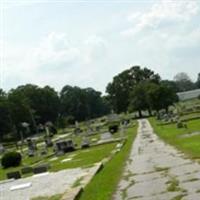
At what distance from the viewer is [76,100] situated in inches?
7239

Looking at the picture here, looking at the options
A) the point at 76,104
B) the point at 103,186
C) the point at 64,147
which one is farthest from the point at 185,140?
the point at 76,104

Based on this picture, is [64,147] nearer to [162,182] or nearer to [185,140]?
[185,140]

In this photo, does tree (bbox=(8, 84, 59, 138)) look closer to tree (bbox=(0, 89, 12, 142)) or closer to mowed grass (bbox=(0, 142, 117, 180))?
tree (bbox=(0, 89, 12, 142))

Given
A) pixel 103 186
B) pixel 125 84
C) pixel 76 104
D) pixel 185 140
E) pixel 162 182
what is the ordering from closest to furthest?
1. pixel 162 182
2. pixel 103 186
3. pixel 185 140
4. pixel 125 84
5. pixel 76 104

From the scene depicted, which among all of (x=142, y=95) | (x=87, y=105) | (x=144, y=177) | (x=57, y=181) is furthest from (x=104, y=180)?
(x=87, y=105)

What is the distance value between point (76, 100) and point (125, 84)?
3428 centimetres

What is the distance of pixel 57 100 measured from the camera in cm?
16612

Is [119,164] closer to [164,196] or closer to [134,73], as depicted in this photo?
[164,196]

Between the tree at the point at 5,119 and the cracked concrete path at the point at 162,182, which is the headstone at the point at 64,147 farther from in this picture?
the tree at the point at 5,119

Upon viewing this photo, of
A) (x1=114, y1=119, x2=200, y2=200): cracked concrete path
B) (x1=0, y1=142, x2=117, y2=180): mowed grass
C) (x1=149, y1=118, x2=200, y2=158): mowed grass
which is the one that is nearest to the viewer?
(x1=114, y1=119, x2=200, y2=200): cracked concrete path

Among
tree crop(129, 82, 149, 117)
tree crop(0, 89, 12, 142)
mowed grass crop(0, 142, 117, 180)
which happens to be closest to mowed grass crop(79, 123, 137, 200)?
mowed grass crop(0, 142, 117, 180)

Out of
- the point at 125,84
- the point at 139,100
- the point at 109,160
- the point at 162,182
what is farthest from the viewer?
the point at 125,84

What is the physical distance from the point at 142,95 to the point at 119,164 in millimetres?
108759

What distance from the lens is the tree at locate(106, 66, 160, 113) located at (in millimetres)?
151375
